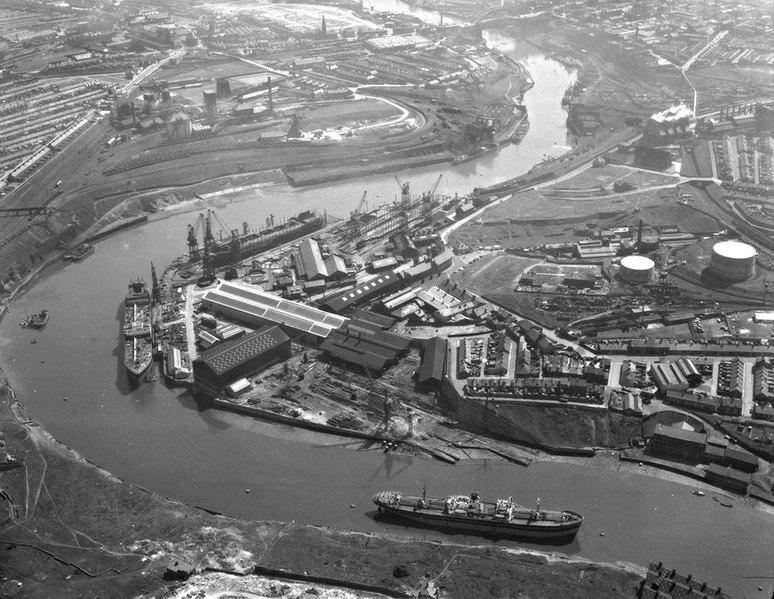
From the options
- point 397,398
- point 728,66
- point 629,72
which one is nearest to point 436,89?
point 629,72

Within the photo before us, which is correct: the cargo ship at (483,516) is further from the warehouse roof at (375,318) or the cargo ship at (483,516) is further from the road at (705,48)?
the road at (705,48)

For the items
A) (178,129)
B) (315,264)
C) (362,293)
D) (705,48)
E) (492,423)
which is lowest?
(492,423)

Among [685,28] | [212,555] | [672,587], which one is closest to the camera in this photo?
[672,587]

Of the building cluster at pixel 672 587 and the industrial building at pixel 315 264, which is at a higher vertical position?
the industrial building at pixel 315 264

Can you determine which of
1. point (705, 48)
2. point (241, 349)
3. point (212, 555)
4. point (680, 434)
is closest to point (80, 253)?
point (241, 349)

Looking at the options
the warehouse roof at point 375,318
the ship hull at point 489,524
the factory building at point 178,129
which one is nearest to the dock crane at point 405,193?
the warehouse roof at point 375,318

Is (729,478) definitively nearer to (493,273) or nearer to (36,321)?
(493,273)
